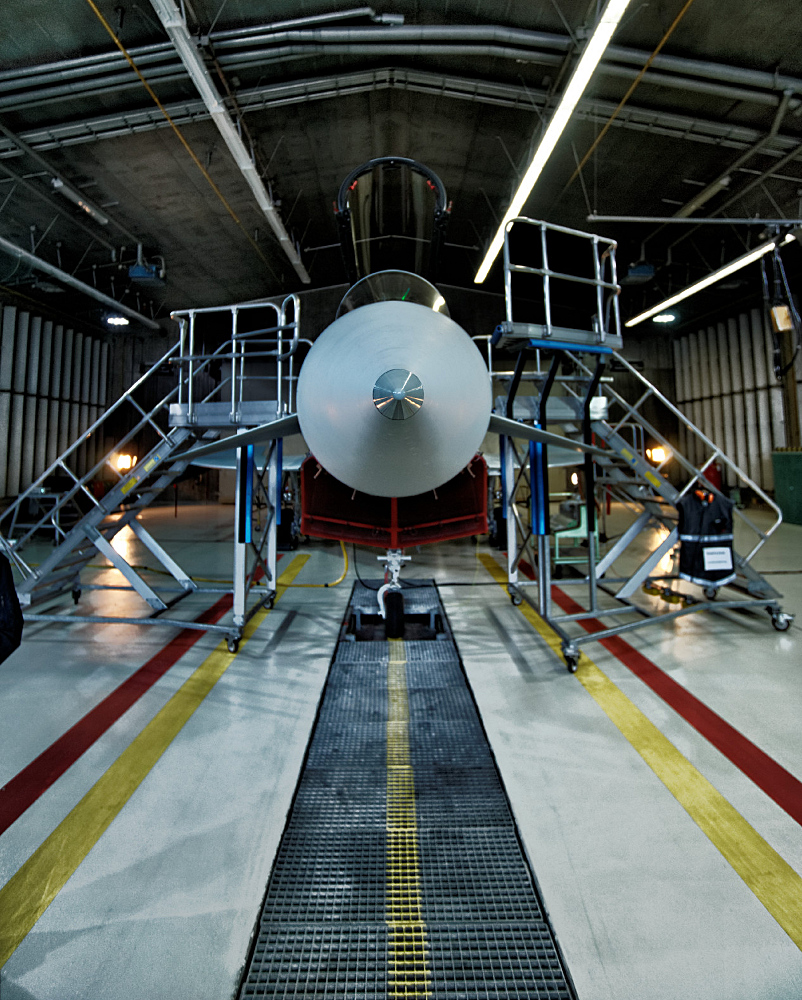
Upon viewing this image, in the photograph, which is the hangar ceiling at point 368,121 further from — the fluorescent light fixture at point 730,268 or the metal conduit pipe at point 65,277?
the fluorescent light fixture at point 730,268

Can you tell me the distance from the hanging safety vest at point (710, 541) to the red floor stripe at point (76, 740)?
5.07 metres

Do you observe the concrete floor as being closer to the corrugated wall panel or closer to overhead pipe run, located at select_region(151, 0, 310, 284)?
overhead pipe run, located at select_region(151, 0, 310, 284)

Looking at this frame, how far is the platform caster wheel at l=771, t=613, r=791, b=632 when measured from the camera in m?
4.87

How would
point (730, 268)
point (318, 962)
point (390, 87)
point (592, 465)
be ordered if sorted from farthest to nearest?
point (730, 268), point (390, 87), point (592, 465), point (318, 962)

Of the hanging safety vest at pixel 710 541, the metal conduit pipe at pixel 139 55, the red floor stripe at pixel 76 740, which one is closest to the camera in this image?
the red floor stripe at pixel 76 740

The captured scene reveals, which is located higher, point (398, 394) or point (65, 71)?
point (65, 71)

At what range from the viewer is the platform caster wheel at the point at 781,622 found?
16.0 feet

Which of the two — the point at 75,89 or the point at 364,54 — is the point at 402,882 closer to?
the point at 364,54

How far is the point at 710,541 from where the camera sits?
4691mm

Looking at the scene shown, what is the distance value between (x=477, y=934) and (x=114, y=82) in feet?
37.5

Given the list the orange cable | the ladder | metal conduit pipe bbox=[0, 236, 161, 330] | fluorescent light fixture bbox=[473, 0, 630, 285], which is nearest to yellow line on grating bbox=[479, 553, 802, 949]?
the ladder

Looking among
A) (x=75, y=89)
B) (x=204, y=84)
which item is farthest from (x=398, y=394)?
(x=75, y=89)

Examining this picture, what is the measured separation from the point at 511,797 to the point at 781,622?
4110mm

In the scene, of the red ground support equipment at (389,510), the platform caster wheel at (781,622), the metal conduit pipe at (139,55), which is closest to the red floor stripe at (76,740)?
the red ground support equipment at (389,510)
